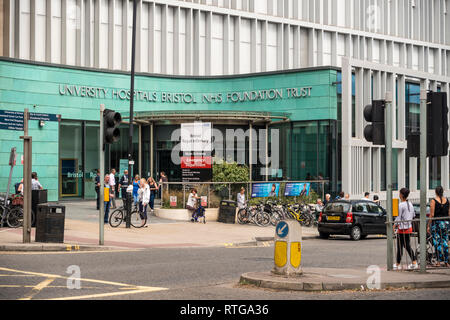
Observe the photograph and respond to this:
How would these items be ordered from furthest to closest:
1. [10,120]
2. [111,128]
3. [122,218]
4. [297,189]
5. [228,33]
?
[228,33] < [297,189] < [122,218] < [10,120] < [111,128]

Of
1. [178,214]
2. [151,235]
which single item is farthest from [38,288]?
[178,214]

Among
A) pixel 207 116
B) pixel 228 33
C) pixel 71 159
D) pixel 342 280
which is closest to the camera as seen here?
pixel 342 280

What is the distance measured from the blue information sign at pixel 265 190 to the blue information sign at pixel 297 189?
0.58m

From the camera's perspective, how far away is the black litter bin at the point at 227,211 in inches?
1153

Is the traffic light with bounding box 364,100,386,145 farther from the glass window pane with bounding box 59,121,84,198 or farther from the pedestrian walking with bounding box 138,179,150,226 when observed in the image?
the glass window pane with bounding box 59,121,84,198

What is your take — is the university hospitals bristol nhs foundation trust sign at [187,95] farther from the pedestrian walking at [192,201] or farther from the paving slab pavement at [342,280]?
the paving slab pavement at [342,280]

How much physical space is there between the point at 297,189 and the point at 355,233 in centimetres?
779

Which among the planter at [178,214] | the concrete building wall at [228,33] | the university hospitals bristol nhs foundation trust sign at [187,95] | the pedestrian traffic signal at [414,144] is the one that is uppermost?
the concrete building wall at [228,33]

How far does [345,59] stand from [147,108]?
12612 mm

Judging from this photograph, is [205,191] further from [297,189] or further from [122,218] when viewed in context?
[122,218]

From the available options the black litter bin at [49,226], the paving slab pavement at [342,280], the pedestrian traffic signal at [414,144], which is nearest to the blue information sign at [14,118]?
the black litter bin at [49,226]

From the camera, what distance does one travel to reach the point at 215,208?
3033 cm

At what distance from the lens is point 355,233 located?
24.8m

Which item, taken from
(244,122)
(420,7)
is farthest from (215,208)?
(420,7)
